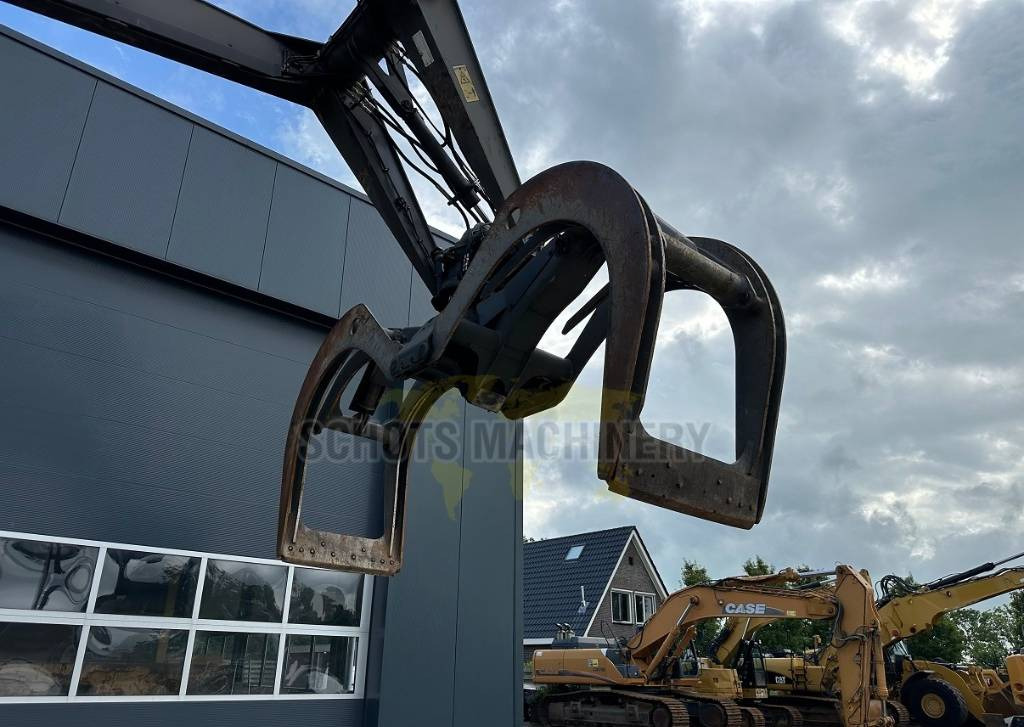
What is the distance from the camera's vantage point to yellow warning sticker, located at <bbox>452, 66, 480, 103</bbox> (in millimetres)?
3834

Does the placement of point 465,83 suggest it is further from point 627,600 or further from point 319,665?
point 627,600

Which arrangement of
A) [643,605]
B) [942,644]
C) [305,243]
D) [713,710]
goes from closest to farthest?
1. [305,243]
2. [713,710]
3. [942,644]
4. [643,605]

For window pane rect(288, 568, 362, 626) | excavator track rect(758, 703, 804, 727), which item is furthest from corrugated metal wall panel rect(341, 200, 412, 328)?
excavator track rect(758, 703, 804, 727)

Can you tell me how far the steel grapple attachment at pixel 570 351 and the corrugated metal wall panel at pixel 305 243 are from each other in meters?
3.48

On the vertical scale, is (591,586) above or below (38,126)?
below

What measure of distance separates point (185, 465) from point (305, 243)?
2.44 metres

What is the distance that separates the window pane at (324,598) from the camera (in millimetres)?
6585

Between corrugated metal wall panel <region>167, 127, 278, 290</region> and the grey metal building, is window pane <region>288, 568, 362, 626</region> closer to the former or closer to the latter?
the grey metal building

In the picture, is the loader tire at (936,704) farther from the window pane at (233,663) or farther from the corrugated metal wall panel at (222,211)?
the corrugated metal wall panel at (222,211)

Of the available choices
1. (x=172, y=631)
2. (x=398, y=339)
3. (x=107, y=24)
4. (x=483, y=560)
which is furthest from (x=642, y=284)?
(x=483, y=560)

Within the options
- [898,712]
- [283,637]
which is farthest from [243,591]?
[898,712]

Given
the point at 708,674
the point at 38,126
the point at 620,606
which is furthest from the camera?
the point at 620,606

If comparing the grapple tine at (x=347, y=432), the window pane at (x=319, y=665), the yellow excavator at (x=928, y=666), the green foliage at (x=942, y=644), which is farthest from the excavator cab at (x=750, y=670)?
the green foliage at (x=942, y=644)

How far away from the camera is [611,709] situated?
428 inches
